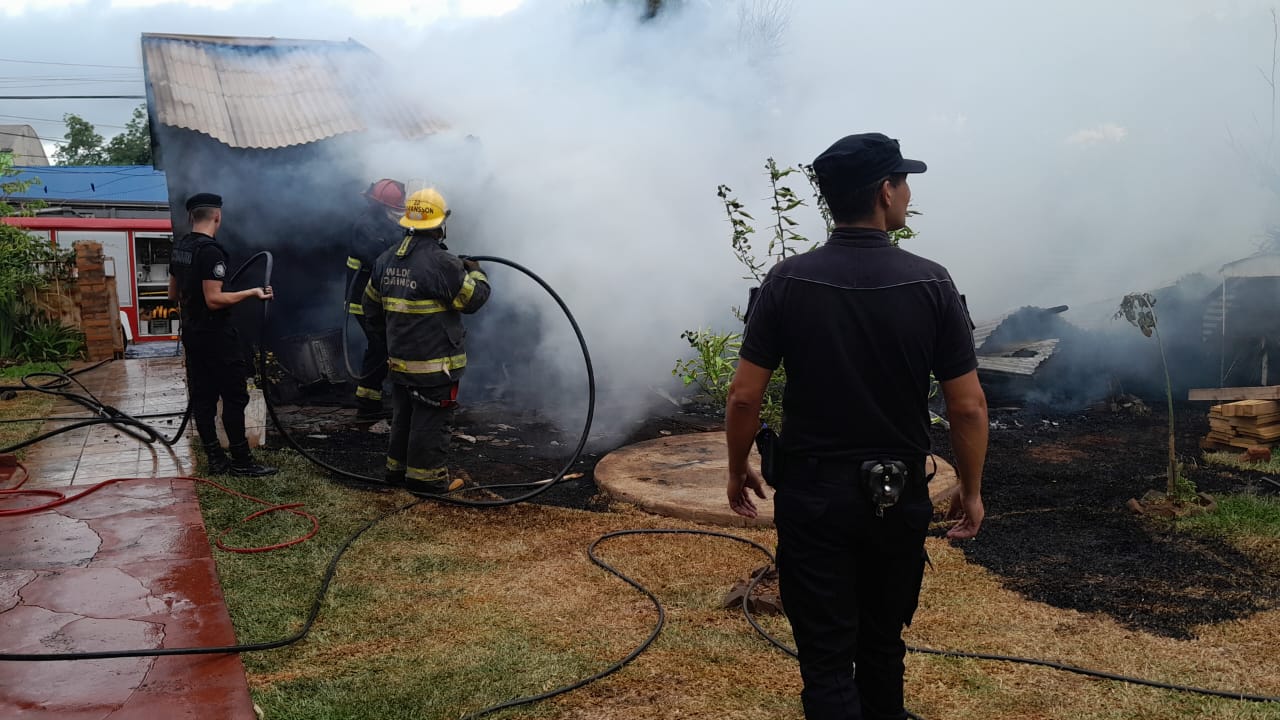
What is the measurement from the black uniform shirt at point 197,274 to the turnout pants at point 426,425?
1.21m

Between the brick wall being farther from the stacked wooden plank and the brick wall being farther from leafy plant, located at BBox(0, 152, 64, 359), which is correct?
the stacked wooden plank

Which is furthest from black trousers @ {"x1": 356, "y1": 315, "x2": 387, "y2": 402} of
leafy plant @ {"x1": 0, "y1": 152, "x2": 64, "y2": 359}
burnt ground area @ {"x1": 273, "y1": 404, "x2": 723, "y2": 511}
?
leafy plant @ {"x1": 0, "y1": 152, "x2": 64, "y2": 359}

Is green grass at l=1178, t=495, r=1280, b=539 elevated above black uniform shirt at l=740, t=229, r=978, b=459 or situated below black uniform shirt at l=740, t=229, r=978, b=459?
below

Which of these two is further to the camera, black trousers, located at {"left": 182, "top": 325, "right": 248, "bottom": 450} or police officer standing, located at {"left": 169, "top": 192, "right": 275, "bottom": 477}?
black trousers, located at {"left": 182, "top": 325, "right": 248, "bottom": 450}

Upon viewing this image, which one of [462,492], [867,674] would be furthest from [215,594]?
[867,674]

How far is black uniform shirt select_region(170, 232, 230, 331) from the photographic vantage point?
17.0 feet

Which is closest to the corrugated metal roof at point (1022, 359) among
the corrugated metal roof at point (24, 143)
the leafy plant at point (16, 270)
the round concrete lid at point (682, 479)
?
the round concrete lid at point (682, 479)

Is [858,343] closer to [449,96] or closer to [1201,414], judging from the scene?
[1201,414]

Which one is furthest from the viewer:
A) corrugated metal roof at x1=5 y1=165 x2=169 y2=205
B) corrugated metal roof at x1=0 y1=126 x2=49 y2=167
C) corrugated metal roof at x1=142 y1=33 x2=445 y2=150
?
corrugated metal roof at x1=0 y1=126 x2=49 y2=167

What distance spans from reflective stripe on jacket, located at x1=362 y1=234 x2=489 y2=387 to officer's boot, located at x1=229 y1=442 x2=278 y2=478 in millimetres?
1172

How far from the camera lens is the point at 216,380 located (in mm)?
5391

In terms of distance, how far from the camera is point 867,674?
231 centimetres

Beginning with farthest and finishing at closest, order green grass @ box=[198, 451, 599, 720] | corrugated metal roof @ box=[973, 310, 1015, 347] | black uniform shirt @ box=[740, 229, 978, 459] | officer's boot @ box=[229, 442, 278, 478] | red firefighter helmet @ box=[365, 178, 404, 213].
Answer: corrugated metal roof @ box=[973, 310, 1015, 347], red firefighter helmet @ box=[365, 178, 404, 213], officer's boot @ box=[229, 442, 278, 478], green grass @ box=[198, 451, 599, 720], black uniform shirt @ box=[740, 229, 978, 459]

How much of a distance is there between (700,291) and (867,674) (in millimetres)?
6557
